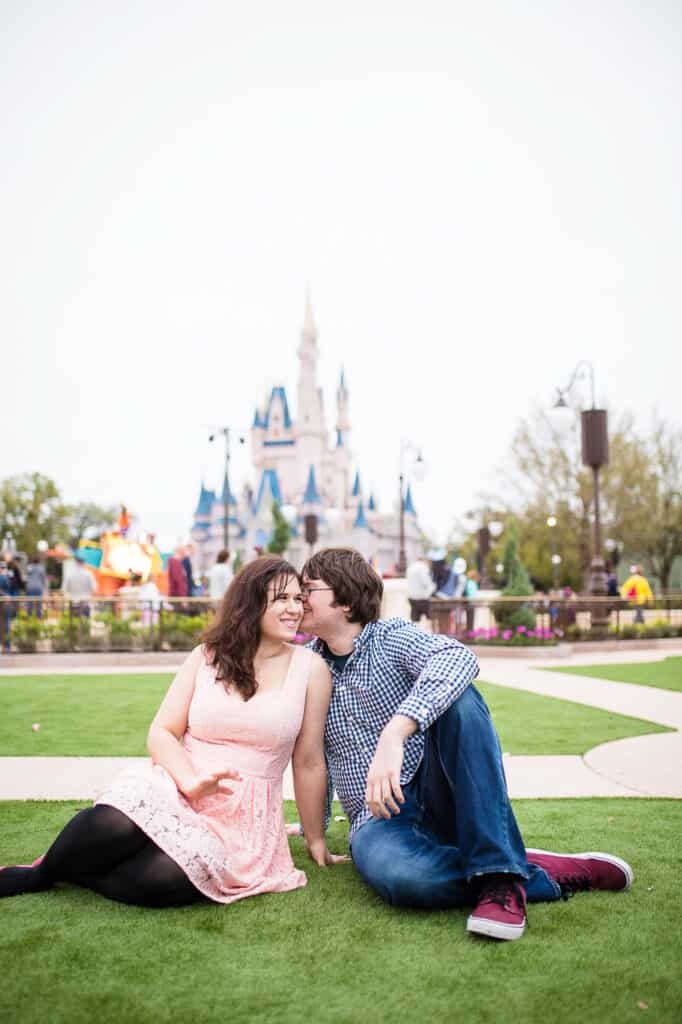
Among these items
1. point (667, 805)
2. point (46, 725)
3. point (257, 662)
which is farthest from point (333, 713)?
point (46, 725)

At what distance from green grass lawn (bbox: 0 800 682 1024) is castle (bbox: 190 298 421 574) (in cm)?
8825

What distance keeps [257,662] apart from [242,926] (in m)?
0.97

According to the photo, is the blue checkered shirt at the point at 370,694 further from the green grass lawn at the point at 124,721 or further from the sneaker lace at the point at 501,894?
the green grass lawn at the point at 124,721

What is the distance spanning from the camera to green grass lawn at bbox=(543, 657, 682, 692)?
1179 cm

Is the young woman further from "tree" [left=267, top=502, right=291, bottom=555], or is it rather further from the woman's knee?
"tree" [left=267, top=502, right=291, bottom=555]

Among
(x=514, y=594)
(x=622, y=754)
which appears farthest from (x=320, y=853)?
(x=514, y=594)

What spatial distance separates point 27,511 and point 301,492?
124 ft

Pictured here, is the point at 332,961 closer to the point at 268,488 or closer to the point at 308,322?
the point at 268,488

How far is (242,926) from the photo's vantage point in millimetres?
3152

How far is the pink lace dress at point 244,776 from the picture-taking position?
337 cm

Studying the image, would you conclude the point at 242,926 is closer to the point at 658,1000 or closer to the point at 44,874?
the point at 44,874

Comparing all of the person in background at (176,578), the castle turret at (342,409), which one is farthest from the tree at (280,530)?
the person in background at (176,578)

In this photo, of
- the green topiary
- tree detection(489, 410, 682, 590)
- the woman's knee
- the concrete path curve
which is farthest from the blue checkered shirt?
tree detection(489, 410, 682, 590)

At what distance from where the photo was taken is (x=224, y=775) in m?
3.29
